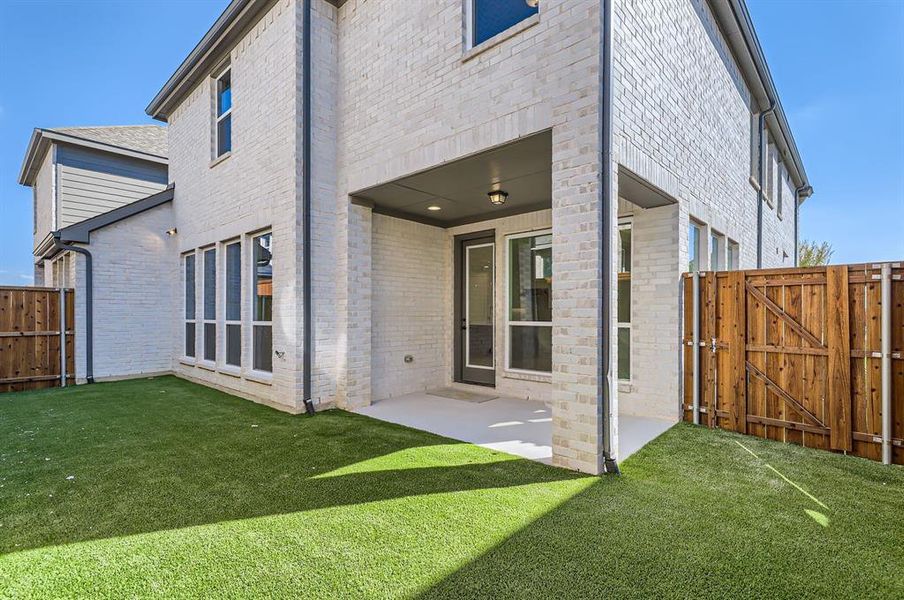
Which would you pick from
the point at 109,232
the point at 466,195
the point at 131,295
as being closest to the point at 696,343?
the point at 466,195

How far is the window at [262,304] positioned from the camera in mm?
6645

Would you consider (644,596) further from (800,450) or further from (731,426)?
(731,426)

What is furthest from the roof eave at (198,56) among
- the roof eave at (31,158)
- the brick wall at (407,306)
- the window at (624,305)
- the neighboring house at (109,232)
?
the window at (624,305)

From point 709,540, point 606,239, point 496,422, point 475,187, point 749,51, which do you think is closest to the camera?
point 709,540

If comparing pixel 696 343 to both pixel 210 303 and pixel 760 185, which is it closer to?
pixel 760 185

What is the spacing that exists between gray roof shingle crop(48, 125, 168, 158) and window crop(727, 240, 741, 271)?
1474 cm

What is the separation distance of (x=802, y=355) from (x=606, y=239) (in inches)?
111

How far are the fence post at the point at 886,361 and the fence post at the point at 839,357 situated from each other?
0.78 feet

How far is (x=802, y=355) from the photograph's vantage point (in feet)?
14.7

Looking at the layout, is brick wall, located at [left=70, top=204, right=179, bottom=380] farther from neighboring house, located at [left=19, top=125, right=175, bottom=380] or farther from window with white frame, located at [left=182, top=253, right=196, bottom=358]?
window with white frame, located at [left=182, top=253, right=196, bottom=358]

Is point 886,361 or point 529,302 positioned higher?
point 529,302

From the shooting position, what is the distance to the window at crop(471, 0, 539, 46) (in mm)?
4359

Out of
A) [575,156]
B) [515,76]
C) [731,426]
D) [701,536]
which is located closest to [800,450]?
[731,426]

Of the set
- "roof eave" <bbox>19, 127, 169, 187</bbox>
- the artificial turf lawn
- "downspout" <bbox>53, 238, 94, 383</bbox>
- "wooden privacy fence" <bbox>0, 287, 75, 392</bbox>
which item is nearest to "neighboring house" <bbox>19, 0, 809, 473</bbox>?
"downspout" <bbox>53, 238, 94, 383</bbox>
